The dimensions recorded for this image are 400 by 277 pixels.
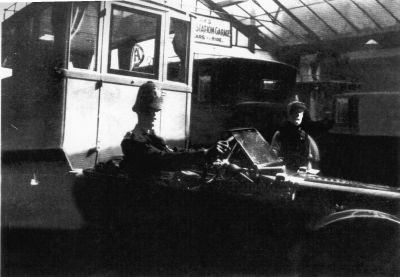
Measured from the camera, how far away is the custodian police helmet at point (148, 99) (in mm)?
1644

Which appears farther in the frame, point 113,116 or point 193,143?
point 193,143

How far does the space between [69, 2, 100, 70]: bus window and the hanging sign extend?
961 mm

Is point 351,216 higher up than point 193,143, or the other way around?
point 193,143

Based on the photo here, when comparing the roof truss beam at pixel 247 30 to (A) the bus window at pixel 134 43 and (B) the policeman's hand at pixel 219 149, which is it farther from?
(B) the policeman's hand at pixel 219 149

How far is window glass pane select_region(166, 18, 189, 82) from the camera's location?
3105 millimetres

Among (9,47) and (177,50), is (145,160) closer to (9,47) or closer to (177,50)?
(177,50)

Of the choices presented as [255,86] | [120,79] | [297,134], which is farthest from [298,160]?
[255,86]

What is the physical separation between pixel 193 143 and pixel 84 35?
54.4 inches

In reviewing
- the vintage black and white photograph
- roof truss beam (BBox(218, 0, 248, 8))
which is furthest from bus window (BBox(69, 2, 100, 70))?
roof truss beam (BBox(218, 0, 248, 8))

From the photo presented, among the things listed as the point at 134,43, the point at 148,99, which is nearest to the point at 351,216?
the point at 148,99

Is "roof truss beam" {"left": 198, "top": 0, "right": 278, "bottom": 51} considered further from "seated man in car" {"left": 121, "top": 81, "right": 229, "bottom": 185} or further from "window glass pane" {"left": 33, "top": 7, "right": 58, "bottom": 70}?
"window glass pane" {"left": 33, "top": 7, "right": 58, "bottom": 70}

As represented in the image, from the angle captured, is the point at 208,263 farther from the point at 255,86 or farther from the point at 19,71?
the point at 255,86

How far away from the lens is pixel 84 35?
254 cm

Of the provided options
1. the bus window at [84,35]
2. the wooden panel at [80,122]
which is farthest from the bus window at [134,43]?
the wooden panel at [80,122]
